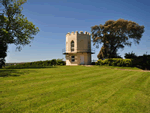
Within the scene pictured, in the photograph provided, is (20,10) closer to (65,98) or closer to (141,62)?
(65,98)

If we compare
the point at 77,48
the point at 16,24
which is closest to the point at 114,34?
the point at 77,48

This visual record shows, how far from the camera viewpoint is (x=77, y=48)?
27.4 metres

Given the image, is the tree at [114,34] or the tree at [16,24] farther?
the tree at [114,34]

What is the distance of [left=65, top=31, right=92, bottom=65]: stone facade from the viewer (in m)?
27.5

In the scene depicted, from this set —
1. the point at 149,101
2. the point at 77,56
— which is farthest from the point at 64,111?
the point at 77,56

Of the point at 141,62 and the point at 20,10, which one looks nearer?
the point at 20,10

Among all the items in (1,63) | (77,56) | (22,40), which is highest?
(22,40)

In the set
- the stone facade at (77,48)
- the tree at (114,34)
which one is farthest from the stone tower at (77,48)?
the tree at (114,34)

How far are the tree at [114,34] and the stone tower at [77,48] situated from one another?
335cm

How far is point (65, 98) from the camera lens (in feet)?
15.5

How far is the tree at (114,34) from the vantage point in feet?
85.1

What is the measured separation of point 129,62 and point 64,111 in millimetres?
20874

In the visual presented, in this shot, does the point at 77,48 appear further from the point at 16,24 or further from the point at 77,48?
the point at 16,24

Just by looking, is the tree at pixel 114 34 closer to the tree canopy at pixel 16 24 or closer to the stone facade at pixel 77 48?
the stone facade at pixel 77 48
